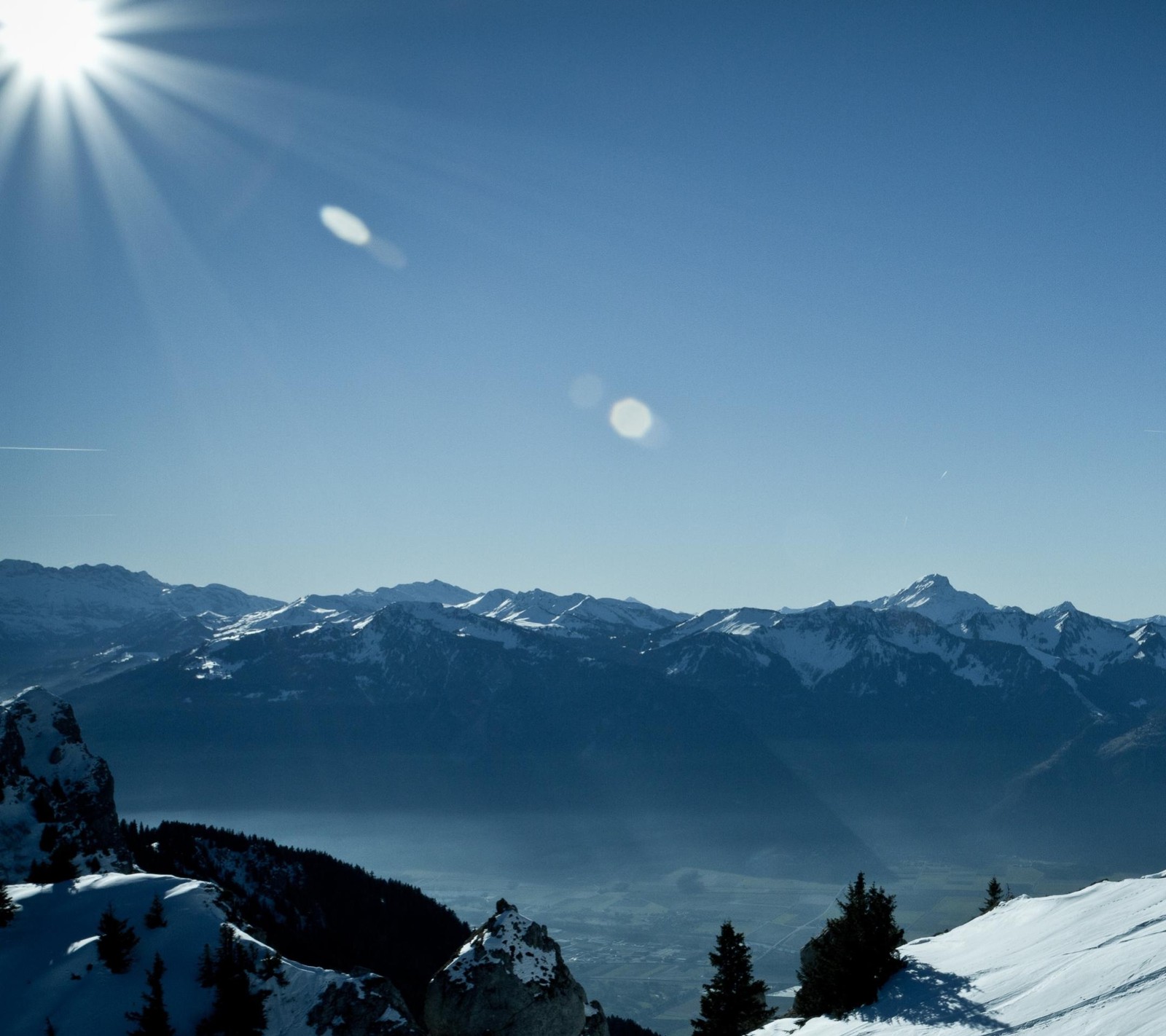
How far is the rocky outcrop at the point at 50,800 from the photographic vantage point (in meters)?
63.8

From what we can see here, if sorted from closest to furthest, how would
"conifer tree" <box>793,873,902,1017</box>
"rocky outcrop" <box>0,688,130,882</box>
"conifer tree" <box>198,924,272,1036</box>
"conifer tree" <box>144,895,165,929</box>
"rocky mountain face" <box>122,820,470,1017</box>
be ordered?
"conifer tree" <box>793,873,902,1017</box> < "conifer tree" <box>198,924,272,1036</box> < "conifer tree" <box>144,895,165,929</box> < "rocky outcrop" <box>0,688,130,882</box> < "rocky mountain face" <box>122,820,470,1017</box>

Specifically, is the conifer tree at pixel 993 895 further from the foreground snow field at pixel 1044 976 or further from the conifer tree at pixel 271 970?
the conifer tree at pixel 271 970

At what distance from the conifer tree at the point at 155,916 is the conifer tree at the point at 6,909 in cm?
689

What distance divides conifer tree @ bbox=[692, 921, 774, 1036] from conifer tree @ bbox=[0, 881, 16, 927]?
36.3 m

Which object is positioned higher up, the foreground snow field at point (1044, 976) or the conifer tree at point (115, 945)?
A: the conifer tree at point (115, 945)

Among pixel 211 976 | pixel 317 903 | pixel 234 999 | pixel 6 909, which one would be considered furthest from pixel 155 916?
Answer: pixel 317 903

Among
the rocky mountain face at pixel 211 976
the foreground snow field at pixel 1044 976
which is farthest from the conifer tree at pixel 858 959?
the rocky mountain face at pixel 211 976

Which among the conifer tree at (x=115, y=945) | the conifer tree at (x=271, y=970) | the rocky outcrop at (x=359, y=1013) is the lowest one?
the rocky outcrop at (x=359, y=1013)

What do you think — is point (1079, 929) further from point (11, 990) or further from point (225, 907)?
point (11, 990)

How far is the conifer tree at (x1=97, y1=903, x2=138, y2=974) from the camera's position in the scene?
1490 inches

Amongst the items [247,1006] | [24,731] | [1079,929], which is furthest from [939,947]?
[24,731]

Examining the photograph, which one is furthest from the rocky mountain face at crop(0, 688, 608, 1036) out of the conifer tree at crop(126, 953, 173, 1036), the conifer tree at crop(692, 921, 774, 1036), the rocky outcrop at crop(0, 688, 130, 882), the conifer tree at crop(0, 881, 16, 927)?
the conifer tree at crop(692, 921, 774, 1036)

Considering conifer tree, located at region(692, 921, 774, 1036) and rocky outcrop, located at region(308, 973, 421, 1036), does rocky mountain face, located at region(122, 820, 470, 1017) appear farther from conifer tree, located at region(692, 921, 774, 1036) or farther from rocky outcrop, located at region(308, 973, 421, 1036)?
rocky outcrop, located at region(308, 973, 421, 1036)

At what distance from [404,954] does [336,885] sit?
730 inches
